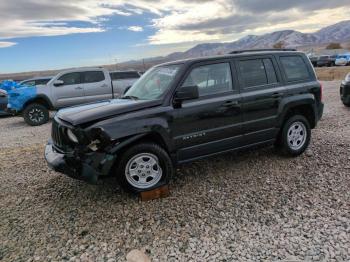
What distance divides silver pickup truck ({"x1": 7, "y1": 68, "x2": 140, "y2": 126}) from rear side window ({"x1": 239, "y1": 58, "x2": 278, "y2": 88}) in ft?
23.1

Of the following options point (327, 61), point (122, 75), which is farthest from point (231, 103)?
point (327, 61)

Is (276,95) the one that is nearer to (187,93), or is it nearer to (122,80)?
(187,93)

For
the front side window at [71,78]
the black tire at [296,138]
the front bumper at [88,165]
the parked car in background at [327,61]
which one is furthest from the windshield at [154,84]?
the parked car in background at [327,61]

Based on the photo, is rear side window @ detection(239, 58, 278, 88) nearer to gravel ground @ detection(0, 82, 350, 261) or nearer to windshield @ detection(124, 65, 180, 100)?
windshield @ detection(124, 65, 180, 100)

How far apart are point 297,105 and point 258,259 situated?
10.4ft

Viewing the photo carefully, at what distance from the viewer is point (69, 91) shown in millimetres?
11523

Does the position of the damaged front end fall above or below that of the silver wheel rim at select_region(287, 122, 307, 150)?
above

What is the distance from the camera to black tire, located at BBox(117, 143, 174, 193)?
13.2ft

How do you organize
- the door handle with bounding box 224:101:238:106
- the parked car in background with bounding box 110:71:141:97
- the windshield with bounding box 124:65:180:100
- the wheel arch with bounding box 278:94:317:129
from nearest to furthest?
the windshield with bounding box 124:65:180:100 < the door handle with bounding box 224:101:238:106 < the wheel arch with bounding box 278:94:317:129 < the parked car in background with bounding box 110:71:141:97

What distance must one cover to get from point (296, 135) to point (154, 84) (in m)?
2.64

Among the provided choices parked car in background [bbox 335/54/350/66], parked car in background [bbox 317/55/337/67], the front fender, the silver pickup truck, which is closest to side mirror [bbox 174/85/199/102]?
the front fender

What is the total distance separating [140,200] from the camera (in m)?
4.23

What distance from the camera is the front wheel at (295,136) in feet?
17.7

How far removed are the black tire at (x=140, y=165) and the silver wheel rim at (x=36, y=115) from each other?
8322 mm
